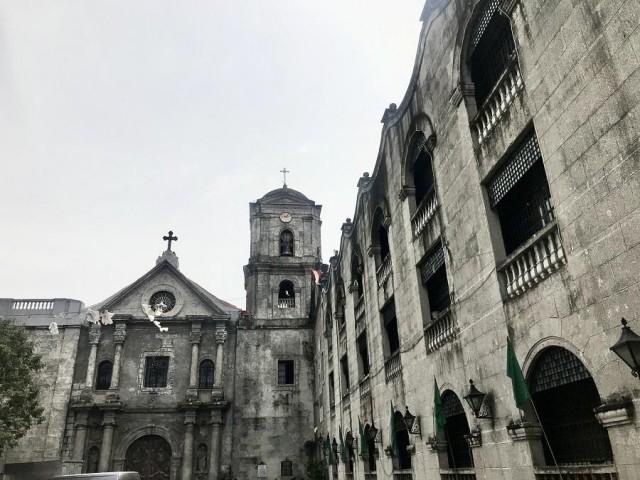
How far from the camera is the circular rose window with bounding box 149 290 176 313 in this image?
28.8m

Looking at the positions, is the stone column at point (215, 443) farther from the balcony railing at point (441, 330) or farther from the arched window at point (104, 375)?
the balcony railing at point (441, 330)

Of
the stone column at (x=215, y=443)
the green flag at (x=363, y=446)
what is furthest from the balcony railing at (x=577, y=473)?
the stone column at (x=215, y=443)

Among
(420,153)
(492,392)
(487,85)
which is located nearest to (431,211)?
(420,153)

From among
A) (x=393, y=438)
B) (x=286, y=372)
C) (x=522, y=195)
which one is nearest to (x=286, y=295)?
(x=286, y=372)

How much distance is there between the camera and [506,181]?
24.8ft

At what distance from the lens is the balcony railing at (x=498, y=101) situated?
23.7 ft

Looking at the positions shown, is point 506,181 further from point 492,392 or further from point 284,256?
point 284,256

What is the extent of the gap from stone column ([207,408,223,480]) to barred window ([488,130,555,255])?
71.2ft

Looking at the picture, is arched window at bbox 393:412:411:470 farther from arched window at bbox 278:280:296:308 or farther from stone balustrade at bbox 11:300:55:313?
stone balustrade at bbox 11:300:55:313

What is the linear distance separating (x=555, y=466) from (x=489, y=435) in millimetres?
1478

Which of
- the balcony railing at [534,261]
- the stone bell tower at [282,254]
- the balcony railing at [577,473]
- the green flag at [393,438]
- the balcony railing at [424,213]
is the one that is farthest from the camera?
the stone bell tower at [282,254]

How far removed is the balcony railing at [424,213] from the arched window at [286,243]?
65.8ft

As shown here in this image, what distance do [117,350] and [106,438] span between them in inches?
169

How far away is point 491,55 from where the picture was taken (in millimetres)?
8633
